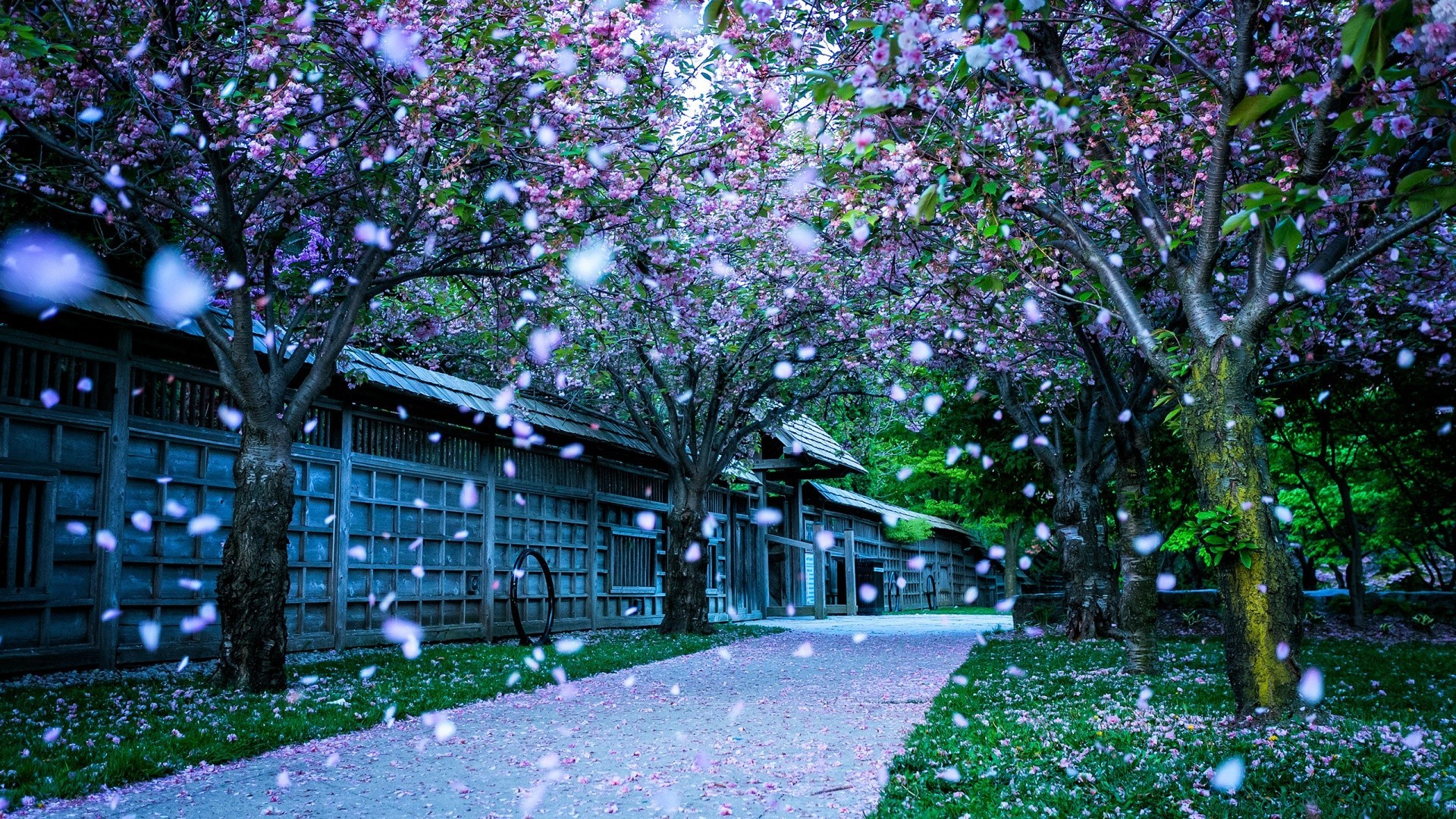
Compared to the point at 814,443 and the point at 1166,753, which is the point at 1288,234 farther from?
the point at 814,443

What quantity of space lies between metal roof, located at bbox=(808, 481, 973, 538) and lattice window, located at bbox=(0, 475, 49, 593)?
1834 cm

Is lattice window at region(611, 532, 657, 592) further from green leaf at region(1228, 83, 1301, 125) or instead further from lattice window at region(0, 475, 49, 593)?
green leaf at region(1228, 83, 1301, 125)

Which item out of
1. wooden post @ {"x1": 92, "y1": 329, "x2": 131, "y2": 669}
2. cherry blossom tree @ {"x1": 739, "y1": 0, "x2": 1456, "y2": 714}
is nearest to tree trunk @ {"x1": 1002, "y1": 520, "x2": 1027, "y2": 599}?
cherry blossom tree @ {"x1": 739, "y1": 0, "x2": 1456, "y2": 714}

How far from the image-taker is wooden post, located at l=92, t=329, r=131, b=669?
8.27m

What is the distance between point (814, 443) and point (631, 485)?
18.2ft

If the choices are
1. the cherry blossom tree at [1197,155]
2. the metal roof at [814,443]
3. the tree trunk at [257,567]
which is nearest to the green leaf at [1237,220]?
the cherry blossom tree at [1197,155]

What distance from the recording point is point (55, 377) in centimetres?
808

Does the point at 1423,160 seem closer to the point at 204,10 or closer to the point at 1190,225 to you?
the point at 1190,225

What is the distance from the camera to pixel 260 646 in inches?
291

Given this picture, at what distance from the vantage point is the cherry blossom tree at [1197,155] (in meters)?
5.06

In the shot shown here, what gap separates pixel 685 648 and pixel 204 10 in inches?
338

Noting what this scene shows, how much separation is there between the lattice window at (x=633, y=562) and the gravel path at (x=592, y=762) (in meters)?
8.19

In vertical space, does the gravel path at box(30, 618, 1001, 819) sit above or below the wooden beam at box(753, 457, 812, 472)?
below

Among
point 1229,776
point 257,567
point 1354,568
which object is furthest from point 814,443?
point 1229,776
